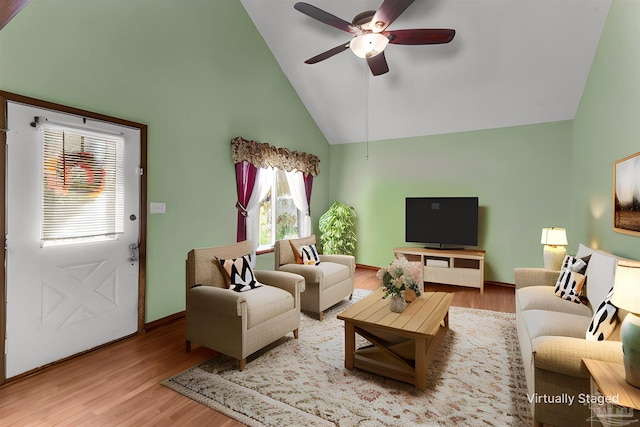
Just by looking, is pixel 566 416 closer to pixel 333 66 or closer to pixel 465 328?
pixel 465 328

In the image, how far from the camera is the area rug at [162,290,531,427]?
192 cm

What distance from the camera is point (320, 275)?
355 centimetres

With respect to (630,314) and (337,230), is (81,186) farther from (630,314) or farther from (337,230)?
(337,230)

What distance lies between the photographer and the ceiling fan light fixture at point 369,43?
276cm

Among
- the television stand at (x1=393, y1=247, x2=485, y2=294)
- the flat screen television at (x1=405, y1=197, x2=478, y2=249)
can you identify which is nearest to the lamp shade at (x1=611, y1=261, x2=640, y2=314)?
the television stand at (x1=393, y1=247, x2=485, y2=294)

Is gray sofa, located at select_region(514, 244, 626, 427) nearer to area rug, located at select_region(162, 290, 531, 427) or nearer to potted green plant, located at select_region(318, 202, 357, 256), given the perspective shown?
area rug, located at select_region(162, 290, 531, 427)

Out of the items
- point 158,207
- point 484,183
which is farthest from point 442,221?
point 158,207

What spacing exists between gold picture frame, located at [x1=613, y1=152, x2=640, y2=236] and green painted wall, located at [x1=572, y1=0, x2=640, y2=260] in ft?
0.26

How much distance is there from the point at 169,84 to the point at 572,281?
178 inches

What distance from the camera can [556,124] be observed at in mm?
4688

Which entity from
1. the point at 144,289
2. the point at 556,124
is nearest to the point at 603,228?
the point at 556,124

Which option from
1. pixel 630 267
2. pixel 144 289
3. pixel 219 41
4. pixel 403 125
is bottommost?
pixel 144 289

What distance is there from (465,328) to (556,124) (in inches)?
141

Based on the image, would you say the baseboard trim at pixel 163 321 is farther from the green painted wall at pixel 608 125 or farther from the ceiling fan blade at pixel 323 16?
the green painted wall at pixel 608 125
